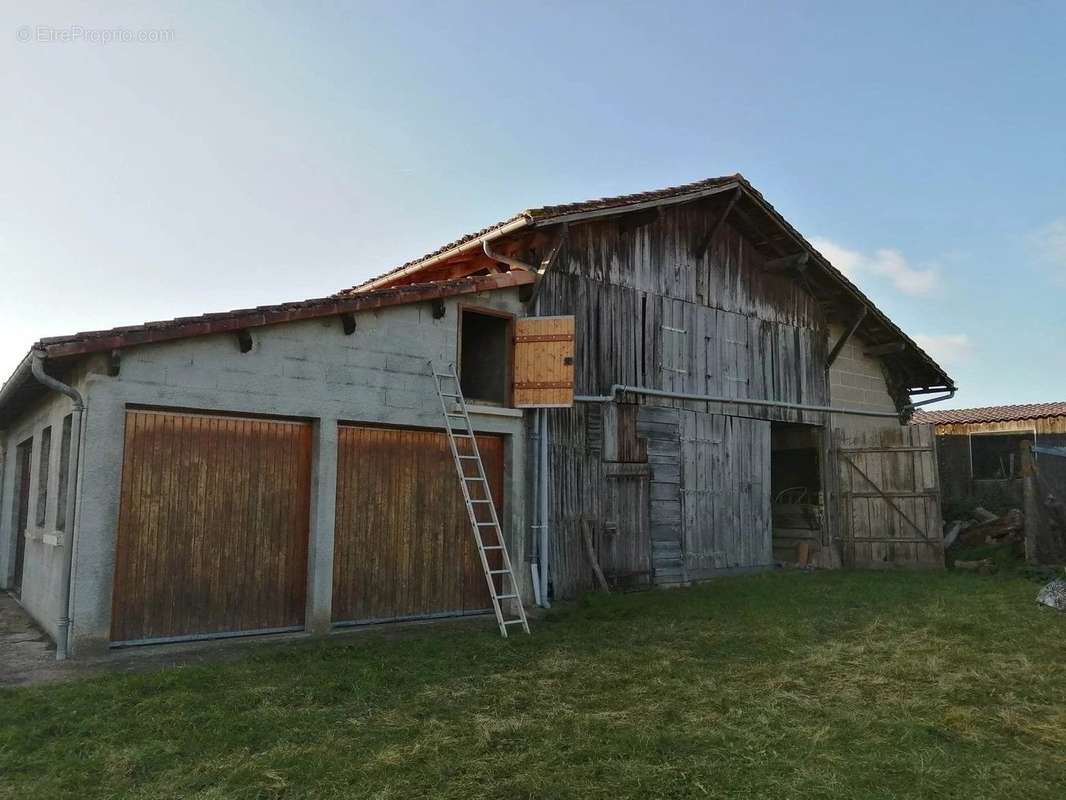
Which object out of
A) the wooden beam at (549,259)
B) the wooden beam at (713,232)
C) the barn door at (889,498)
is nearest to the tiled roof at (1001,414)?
the barn door at (889,498)

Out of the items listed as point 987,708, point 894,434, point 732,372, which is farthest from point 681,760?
point 894,434

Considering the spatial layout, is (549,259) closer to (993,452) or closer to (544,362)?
(544,362)

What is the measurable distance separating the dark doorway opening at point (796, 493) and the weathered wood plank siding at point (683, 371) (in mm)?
1231

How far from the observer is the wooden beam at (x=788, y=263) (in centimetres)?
1434

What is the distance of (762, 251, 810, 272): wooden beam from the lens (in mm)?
14341

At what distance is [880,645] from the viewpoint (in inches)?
308

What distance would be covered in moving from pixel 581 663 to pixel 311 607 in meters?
2.97

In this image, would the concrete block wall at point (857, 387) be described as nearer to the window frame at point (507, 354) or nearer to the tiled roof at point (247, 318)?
the window frame at point (507, 354)

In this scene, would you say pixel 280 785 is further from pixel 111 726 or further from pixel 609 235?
pixel 609 235

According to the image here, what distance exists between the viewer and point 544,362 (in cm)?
1025

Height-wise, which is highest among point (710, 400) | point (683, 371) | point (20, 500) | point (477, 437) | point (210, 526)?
point (683, 371)

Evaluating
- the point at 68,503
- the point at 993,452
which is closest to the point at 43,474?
the point at 68,503

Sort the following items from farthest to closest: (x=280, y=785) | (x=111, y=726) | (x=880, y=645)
→ 1. (x=880, y=645)
2. (x=111, y=726)
3. (x=280, y=785)

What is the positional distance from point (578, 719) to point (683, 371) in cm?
833
